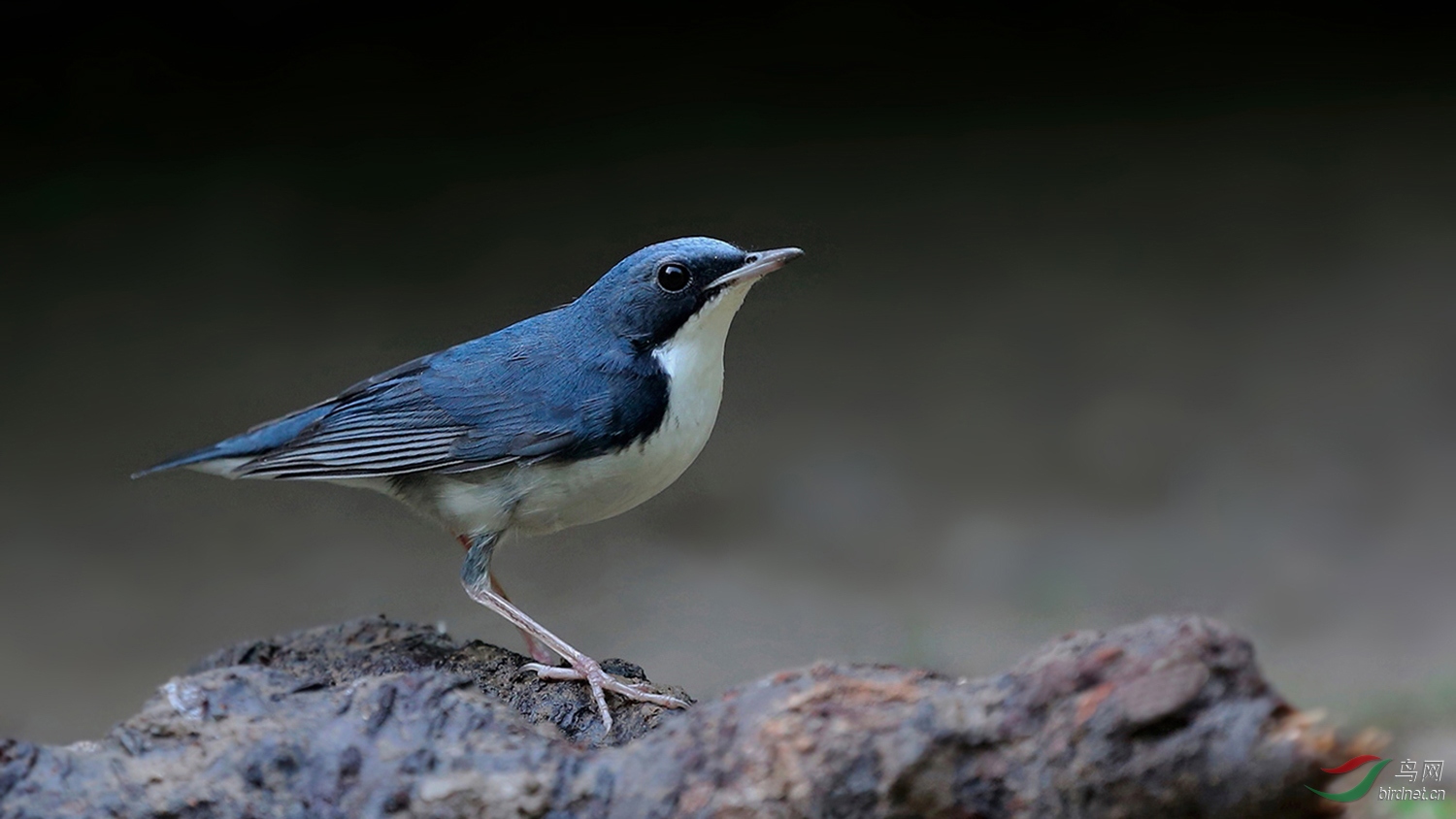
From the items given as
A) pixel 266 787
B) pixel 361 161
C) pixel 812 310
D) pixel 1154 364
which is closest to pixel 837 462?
pixel 812 310

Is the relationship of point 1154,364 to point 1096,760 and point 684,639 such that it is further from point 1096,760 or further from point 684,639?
point 1096,760

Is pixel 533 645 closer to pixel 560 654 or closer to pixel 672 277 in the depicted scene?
pixel 560 654

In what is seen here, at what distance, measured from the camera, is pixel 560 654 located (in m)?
3.59

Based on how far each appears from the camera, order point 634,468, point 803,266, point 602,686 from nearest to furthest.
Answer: point 602,686, point 634,468, point 803,266

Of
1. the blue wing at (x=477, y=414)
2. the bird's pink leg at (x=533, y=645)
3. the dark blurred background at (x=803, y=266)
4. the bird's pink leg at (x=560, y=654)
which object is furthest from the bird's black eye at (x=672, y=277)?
the dark blurred background at (x=803, y=266)

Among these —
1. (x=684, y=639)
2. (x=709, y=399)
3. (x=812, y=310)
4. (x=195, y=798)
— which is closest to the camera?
(x=195, y=798)

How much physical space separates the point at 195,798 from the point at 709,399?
167 centimetres

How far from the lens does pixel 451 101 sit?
26.3 ft

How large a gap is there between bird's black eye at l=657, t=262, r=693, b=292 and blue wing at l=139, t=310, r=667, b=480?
207 millimetres

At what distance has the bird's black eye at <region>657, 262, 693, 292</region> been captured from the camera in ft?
12.1

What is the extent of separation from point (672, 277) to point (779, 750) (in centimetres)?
158
